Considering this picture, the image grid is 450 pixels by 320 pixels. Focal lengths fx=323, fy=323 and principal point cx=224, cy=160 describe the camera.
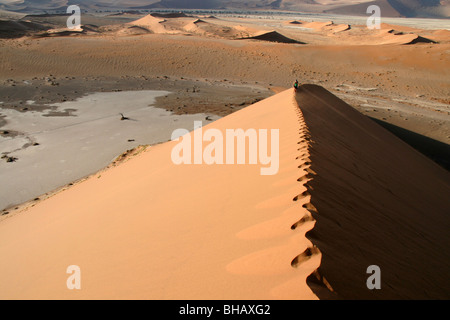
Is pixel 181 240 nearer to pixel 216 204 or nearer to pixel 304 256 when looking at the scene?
pixel 216 204

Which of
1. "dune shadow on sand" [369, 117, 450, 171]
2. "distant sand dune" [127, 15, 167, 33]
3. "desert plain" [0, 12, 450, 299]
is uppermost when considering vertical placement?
"distant sand dune" [127, 15, 167, 33]

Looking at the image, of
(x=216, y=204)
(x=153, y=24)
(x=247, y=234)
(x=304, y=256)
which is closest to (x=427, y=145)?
(x=216, y=204)

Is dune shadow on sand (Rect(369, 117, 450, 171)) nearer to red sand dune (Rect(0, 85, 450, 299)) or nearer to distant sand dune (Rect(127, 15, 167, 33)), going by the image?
red sand dune (Rect(0, 85, 450, 299))

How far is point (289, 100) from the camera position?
300 inches

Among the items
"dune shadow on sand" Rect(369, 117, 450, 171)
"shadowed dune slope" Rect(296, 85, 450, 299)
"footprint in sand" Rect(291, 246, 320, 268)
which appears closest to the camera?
"footprint in sand" Rect(291, 246, 320, 268)

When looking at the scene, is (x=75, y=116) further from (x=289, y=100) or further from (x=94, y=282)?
(x=94, y=282)

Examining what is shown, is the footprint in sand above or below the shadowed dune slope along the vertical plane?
above

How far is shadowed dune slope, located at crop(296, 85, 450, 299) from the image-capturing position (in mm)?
2064

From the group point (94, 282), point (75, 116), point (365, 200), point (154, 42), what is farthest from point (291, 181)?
point (154, 42)

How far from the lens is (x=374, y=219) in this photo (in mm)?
2971

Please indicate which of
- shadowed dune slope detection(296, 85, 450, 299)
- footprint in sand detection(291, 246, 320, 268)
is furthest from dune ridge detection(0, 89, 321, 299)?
shadowed dune slope detection(296, 85, 450, 299)

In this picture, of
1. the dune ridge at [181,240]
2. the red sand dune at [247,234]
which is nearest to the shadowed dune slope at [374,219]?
the red sand dune at [247,234]
